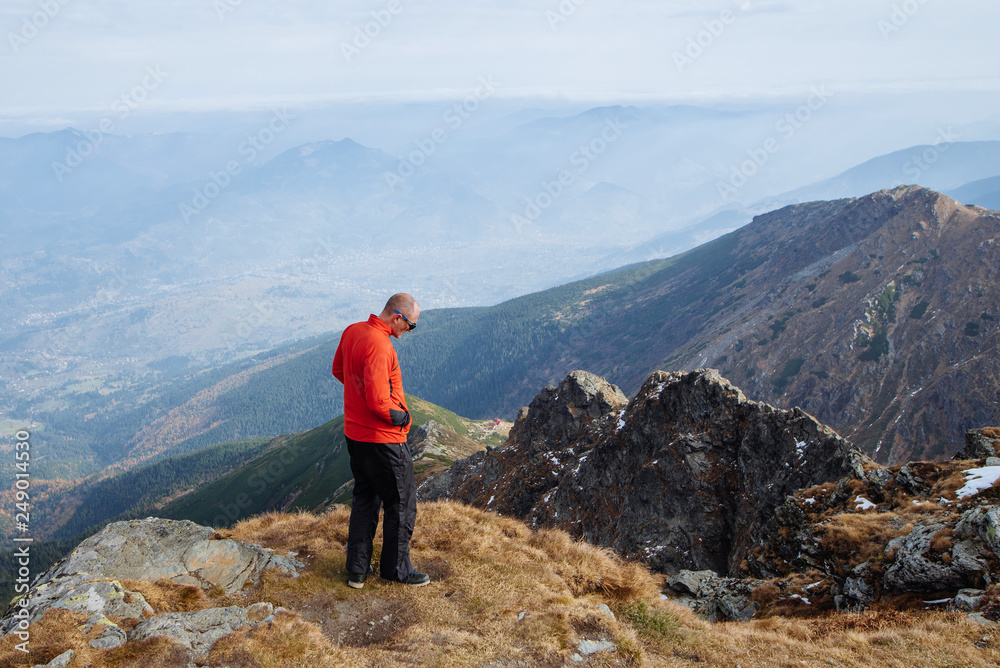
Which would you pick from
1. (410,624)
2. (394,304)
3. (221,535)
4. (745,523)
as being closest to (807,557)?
(745,523)

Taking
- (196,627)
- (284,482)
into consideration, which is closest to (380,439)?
(196,627)

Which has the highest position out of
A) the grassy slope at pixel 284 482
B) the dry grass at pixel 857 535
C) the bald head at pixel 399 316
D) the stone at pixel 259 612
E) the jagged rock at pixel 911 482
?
the bald head at pixel 399 316

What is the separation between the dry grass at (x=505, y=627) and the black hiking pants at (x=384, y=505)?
54 cm

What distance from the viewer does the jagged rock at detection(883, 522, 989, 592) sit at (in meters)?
12.2

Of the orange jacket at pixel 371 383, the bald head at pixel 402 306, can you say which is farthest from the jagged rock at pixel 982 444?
the orange jacket at pixel 371 383

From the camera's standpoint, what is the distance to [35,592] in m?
11.1

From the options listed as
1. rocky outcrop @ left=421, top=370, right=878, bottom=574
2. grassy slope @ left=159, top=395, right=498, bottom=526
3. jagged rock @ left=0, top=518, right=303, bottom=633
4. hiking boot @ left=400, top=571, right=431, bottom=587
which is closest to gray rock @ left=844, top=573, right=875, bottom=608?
rocky outcrop @ left=421, top=370, right=878, bottom=574

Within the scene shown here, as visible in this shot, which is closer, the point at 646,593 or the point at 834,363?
the point at 646,593

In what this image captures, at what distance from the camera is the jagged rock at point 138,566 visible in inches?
414

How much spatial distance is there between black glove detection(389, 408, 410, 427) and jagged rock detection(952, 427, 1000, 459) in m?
21.5

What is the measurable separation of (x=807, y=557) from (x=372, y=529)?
47.7 ft

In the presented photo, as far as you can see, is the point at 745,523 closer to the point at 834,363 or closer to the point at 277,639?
the point at 277,639

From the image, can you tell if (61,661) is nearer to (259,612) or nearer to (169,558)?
(259,612)

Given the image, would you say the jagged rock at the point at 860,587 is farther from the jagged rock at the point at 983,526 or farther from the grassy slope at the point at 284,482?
the grassy slope at the point at 284,482
